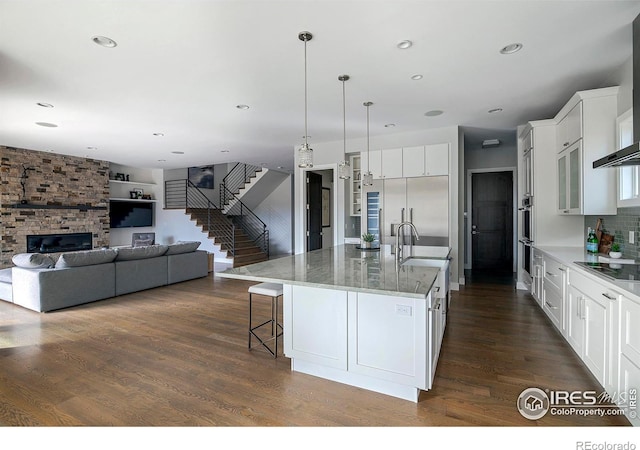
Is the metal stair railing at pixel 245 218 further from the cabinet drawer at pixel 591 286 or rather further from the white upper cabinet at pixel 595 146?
the cabinet drawer at pixel 591 286

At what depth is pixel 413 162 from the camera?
5566 millimetres

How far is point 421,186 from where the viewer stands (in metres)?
5.51

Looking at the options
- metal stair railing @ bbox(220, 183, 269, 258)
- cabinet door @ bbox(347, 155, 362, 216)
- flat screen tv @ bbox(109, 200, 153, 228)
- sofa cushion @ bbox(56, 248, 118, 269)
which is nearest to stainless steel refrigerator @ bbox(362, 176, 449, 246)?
cabinet door @ bbox(347, 155, 362, 216)

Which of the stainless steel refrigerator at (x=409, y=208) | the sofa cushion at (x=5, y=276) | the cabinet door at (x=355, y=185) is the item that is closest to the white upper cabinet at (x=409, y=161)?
the stainless steel refrigerator at (x=409, y=208)

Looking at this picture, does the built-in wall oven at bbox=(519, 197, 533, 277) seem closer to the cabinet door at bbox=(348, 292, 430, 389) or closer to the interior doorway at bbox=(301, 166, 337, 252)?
the interior doorway at bbox=(301, 166, 337, 252)

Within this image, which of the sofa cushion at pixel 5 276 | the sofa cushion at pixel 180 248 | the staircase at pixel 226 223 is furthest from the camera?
the staircase at pixel 226 223

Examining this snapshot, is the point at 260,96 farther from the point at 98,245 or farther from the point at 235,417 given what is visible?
the point at 98,245

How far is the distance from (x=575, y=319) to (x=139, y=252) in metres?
5.85

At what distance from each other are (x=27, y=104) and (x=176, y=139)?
231 cm

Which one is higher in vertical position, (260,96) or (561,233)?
(260,96)

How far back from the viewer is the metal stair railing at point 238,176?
408 inches

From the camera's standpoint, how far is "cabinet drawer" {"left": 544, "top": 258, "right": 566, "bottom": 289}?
10.3ft

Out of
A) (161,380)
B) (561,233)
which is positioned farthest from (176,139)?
(561,233)

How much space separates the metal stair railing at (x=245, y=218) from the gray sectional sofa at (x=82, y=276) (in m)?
4.61
